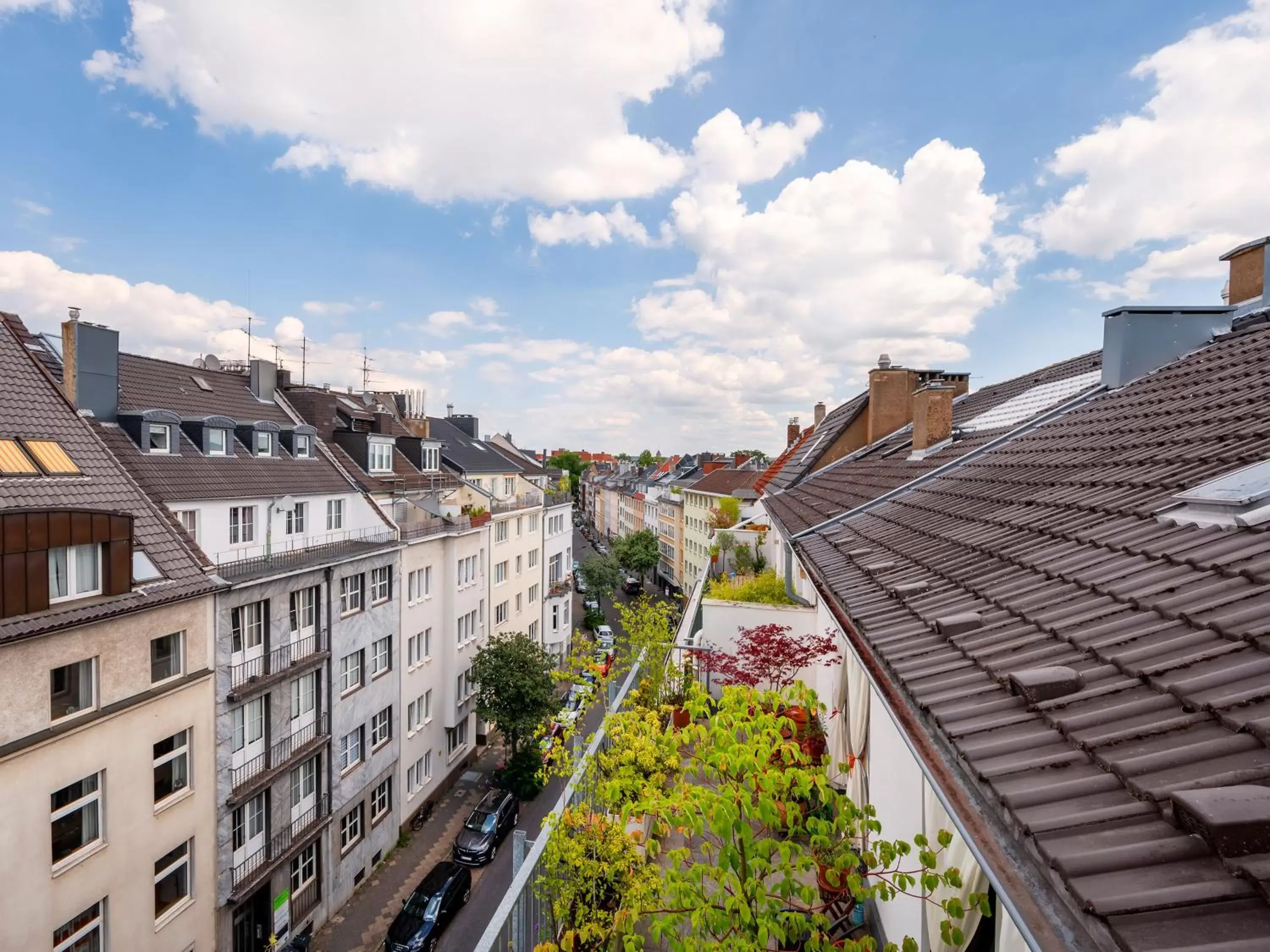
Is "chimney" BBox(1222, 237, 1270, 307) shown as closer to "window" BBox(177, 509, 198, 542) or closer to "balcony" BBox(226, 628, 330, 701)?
"balcony" BBox(226, 628, 330, 701)

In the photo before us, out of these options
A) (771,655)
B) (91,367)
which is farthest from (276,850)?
(771,655)

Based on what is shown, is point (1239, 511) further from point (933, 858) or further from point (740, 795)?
point (740, 795)

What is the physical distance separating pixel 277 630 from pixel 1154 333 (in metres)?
20.4

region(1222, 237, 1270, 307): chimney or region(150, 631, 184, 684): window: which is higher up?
region(1222, 237, 1270, 307): chimney

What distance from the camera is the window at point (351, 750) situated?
21.1m

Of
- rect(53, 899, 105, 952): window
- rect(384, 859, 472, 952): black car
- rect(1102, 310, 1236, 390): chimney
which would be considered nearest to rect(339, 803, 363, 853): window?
rect(384, 859, 472, 952): black car

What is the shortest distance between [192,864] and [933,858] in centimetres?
1847

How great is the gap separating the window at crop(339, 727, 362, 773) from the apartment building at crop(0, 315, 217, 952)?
5.29m

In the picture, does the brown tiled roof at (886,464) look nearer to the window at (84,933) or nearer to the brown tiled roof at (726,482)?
the window at (84,933)

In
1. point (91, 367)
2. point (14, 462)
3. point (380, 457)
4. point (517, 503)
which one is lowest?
point (517, 503)

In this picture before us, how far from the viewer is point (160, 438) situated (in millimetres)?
18609

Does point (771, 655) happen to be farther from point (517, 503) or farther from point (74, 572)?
point (517, 503)

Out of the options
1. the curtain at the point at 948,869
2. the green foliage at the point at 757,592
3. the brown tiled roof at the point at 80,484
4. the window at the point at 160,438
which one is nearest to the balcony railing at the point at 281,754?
the brown tiled roof at the point at 80,484

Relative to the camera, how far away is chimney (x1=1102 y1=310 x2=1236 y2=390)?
29.5 feet
